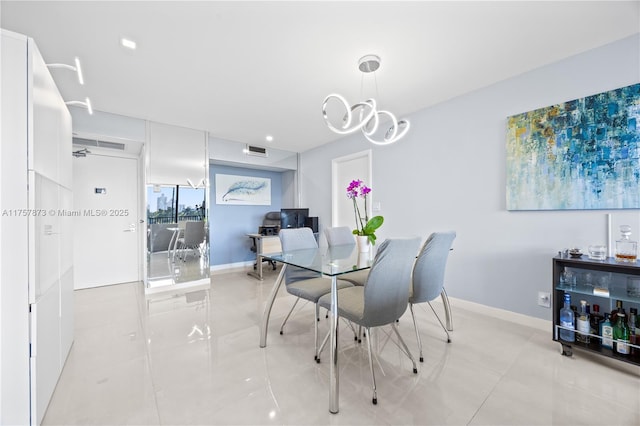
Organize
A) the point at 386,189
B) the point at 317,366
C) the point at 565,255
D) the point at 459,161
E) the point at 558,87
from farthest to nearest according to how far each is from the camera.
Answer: the point at 386,189
the point at 459,161
the point at 558,87
the point at 565,255
the point at 317,366

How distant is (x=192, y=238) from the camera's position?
13.4 feet

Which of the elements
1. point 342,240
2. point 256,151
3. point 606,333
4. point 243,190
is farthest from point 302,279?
point 243,190

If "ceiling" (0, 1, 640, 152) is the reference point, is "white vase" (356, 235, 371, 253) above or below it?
below

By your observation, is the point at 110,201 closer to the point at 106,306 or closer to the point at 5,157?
the point at 106,306

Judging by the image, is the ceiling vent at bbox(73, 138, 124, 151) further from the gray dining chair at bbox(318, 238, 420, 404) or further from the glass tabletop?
the gray dining chair at bbox(318, 238, 420, 404)

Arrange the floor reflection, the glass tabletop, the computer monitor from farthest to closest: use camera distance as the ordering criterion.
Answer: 1. the computer monitor
2. the floor reflection
3. the glass tabletop

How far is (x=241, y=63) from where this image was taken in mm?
2369

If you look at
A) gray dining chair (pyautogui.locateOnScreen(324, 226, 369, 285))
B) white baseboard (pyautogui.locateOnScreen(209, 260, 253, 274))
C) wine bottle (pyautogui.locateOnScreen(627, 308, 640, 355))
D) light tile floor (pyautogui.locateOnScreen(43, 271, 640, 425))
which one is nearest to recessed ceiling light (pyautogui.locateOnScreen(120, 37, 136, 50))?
Answer: gray dining chair (pyautogui.locateOnScreen(324, 226, 369, 285))

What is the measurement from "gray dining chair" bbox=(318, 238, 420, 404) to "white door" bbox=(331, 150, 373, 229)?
269 cm

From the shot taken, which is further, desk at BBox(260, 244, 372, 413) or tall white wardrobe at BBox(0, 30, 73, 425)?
desk at BBox(260, 244, 372, 413)

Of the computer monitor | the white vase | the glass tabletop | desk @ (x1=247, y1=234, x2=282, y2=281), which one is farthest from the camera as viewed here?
the computer monitor

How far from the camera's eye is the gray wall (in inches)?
203

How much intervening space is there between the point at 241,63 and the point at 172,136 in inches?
86.6

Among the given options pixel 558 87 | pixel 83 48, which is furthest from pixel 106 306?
pixel 558 87
